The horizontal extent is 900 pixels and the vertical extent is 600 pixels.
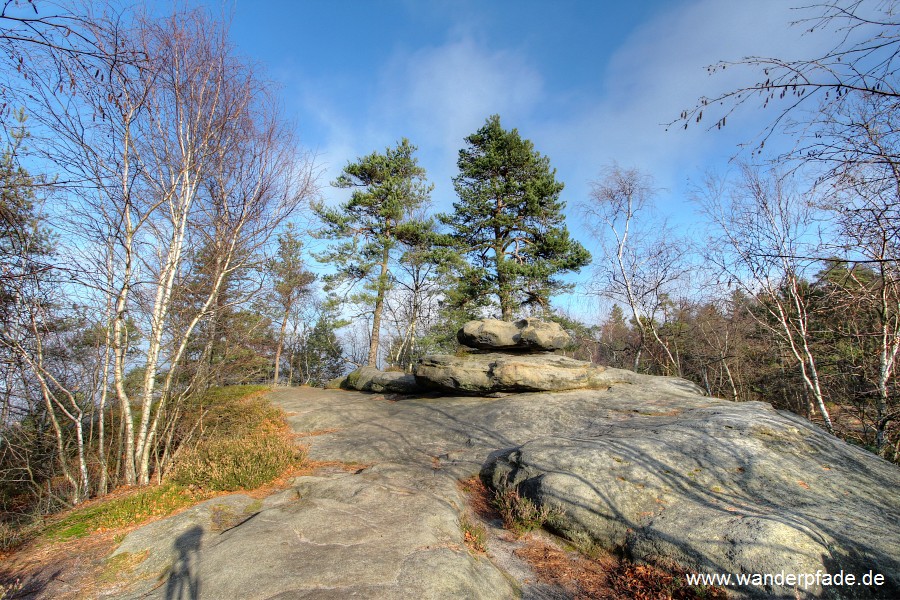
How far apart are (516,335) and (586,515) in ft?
27.4

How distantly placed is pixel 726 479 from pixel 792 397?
50.8 ft

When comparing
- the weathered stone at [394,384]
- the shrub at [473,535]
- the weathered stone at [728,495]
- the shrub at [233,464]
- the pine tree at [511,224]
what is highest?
the pine tree at [511,224]

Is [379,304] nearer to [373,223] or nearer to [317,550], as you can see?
[373,223]

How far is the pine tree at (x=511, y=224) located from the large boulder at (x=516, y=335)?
4.33 m

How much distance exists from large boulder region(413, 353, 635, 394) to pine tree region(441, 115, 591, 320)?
5.97 metres

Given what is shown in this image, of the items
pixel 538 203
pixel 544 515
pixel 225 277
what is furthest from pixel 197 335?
pixel 538 203

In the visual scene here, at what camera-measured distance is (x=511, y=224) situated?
59.8 feet

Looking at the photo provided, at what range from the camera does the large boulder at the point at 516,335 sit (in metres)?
12.5

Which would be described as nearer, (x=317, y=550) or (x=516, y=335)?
(x=317, y=550)

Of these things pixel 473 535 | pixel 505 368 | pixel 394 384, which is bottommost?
pixel 473 535

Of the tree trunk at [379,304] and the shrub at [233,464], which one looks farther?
the tree trunk at [379,304]

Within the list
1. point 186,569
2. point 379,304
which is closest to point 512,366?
point 186,569

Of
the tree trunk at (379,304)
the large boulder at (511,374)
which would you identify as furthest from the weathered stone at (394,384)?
the tree trunk at (379,304)

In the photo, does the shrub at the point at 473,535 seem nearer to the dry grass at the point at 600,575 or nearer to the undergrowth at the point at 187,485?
A: the dry grass at the point at 600,575
